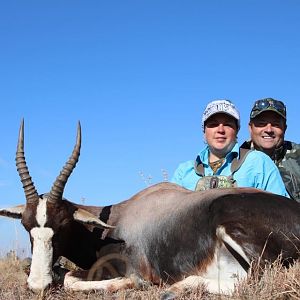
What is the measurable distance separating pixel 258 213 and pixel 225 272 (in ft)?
1.80

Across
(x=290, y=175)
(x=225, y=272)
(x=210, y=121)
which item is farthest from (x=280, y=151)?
(x=225, y=272)

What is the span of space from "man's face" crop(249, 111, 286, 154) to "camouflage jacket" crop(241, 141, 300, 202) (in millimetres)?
174

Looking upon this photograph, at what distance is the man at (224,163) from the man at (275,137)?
1.11m

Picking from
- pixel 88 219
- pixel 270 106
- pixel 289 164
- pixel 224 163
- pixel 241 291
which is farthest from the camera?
pixel 289 164

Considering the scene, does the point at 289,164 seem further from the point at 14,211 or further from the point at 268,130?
the point at 14,211

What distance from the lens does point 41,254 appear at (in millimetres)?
5238

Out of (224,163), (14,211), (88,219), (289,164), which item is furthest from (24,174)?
(289,164)

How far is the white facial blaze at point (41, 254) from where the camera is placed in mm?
5051

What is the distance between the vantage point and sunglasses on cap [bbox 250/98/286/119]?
25.6 ft

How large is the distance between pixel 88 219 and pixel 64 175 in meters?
0.49

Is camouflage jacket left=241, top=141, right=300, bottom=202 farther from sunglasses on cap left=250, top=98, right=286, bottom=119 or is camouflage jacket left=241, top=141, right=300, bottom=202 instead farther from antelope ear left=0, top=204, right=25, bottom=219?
antelope ear left=0, top=204, right=25, bottom=219

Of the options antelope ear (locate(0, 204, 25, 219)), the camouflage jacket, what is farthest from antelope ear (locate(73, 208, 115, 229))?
the camouflage jacket

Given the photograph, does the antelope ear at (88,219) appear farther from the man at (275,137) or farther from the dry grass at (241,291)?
the man at (275,137)

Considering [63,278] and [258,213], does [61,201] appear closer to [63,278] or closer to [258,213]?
[63,278]
